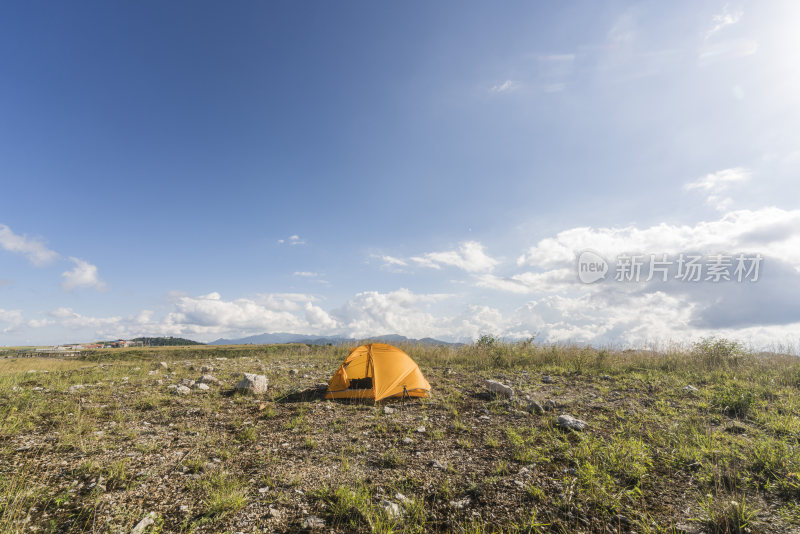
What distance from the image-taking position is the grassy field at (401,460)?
13.3 ft

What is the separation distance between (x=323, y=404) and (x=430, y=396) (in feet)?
→ 11.2

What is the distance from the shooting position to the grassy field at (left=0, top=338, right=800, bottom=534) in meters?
4.06

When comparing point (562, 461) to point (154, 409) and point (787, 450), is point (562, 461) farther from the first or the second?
point (154, 409)

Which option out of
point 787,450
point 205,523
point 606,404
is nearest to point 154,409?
point 205,523

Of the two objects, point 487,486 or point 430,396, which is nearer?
point 487,486

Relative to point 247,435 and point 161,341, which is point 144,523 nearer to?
point 247,435

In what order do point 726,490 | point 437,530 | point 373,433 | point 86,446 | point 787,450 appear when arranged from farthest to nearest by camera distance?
point 373,433
point 86,446
point 787,450
point 726,490
point 437,530

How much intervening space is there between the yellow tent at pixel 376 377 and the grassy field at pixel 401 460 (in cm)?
60

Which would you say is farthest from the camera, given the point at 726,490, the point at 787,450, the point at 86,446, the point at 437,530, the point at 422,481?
the point at 86,446

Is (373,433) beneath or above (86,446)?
beneath

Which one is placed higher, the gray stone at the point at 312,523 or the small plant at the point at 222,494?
the small plant at the point at 222,494

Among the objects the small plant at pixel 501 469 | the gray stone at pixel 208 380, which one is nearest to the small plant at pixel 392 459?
the small plant at pixel 501 469

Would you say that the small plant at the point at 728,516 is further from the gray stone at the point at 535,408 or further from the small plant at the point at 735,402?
the small plant at the point at 735,402

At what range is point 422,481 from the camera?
16.4ft
